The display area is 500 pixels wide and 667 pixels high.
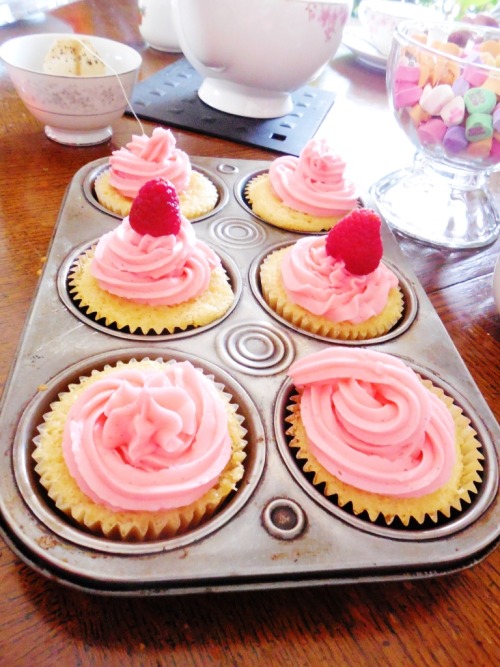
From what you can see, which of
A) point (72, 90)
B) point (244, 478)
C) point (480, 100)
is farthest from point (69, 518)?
point (480, 100)

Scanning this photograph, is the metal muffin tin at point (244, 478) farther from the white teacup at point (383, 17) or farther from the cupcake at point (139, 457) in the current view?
the white teacup at point (383, 17)

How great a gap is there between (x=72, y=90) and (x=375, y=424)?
1182mm

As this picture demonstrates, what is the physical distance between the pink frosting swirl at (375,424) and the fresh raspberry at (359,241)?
0.87 feet

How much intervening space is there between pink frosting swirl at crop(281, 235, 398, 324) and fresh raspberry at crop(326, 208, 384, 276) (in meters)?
0.03

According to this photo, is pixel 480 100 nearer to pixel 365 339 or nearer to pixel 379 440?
pixel 365 339

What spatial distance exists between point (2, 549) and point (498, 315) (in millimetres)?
1120

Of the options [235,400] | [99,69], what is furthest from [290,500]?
[99,69]

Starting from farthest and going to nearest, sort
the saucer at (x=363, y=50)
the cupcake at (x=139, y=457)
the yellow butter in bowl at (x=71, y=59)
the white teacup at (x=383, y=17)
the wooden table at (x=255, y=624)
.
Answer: the saucer at (x=363, y=50)
the white teacup at (x=383, y=17)
the yellow butter in bowl at (x=71, y=59)
the cupcake at (x=139, y=457)
the wooden table at (x=255, y=624)

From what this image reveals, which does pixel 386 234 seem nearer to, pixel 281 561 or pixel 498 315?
pixel 498 315

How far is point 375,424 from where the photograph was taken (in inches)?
33.0

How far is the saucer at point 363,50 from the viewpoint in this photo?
2640 mm

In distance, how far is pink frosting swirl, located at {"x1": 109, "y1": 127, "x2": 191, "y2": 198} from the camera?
4.33 ft

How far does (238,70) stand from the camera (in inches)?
66.9

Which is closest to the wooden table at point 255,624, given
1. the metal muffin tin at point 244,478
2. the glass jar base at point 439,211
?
the metal muffin tin at point 244,478
